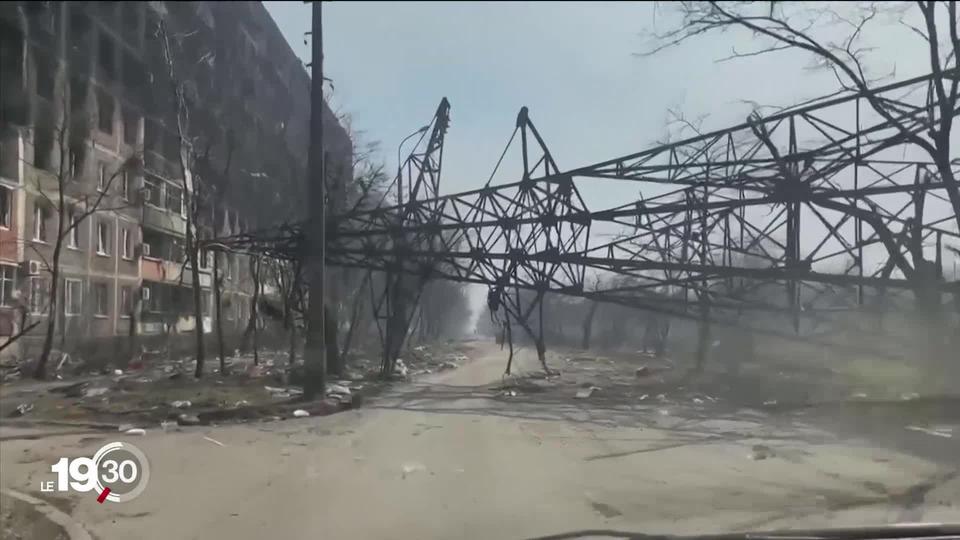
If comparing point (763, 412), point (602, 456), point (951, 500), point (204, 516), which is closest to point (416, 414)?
point (602, 456)

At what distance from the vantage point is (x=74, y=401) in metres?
15.4

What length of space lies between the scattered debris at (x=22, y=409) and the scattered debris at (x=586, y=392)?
33.7ft

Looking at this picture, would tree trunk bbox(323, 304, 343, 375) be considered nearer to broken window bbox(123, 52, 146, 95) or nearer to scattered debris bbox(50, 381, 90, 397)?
scattered debris bbox(50, 381, 90, 397)

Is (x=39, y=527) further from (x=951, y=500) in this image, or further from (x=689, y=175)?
(x=689, y=175)

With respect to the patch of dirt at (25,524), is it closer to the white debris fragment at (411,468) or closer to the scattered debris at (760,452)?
the white debris fragment at (411,468)

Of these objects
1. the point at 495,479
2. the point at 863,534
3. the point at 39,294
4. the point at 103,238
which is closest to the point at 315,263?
the point at 103,238

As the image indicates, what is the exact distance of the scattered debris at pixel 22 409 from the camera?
14789mm

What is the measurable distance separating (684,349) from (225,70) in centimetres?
1859

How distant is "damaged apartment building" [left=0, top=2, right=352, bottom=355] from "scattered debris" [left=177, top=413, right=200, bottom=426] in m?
1.73

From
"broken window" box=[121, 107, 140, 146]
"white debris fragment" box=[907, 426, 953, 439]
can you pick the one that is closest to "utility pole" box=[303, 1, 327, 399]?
"broken window" box=[121, 107, 140, 146]

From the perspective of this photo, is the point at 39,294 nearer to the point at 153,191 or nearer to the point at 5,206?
the point at 5,206

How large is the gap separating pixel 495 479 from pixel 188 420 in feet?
23.3

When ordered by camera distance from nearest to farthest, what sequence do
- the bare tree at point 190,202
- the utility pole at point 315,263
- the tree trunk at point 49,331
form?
the bare tree at point 190,202 < the utility pole at point 315,263 < the tree trunk at point 49,331

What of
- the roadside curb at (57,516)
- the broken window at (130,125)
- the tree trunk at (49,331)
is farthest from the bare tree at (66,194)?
the roadside curb at (57,516)
